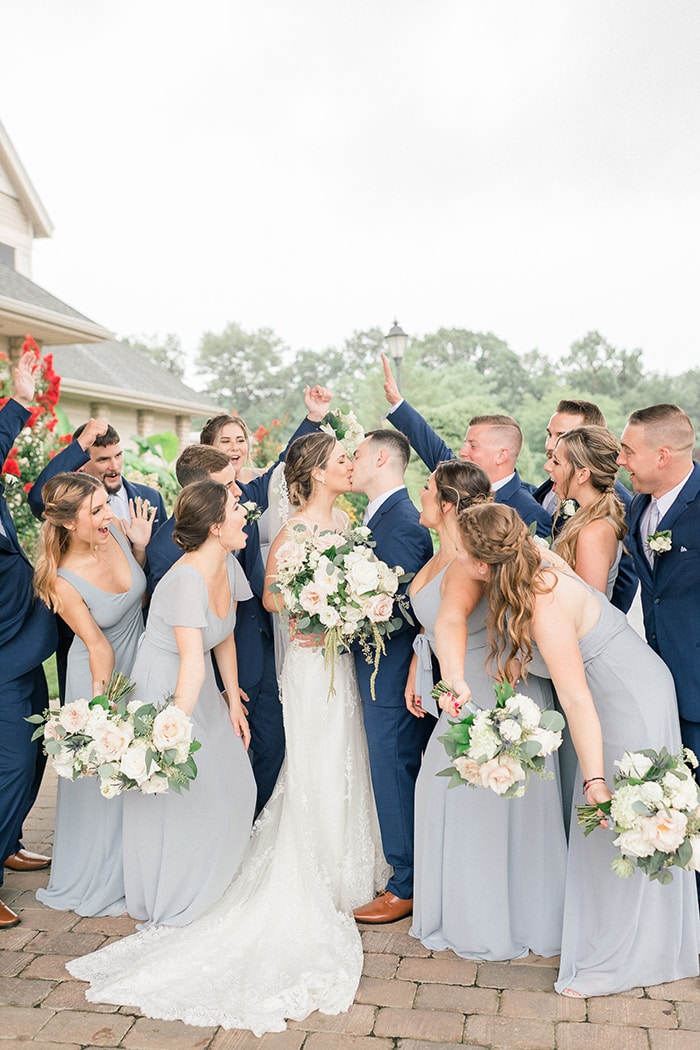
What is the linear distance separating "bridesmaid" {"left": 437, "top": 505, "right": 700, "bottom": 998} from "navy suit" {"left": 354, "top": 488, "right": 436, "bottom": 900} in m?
0.77

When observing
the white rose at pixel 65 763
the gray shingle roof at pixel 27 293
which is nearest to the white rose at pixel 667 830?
the white rose at pixel 65 763

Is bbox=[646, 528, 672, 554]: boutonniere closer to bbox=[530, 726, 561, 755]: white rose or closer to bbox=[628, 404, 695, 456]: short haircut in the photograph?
bbox=[628, 404, 695, 456]: short haircut

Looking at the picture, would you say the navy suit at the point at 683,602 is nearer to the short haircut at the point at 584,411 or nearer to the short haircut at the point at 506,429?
the short haircut at the point at 506,429

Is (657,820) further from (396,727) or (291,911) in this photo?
(291,911)

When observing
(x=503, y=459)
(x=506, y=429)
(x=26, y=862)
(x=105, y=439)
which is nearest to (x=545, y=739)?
(x=503, y=459)

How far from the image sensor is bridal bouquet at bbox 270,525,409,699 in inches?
172

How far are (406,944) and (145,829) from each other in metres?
1.36

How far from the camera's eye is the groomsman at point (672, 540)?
4.21 metres

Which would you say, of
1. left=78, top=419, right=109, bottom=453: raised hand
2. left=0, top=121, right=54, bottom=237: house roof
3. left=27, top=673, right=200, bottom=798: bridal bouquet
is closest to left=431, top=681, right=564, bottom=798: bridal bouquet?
left=27, top=673, right=200, bottom=798: bridal bouquet

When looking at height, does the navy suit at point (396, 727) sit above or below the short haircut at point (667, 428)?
below

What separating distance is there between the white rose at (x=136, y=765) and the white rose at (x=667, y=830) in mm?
2085

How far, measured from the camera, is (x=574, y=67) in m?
50.2

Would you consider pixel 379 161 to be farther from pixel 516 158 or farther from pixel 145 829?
pixel 145 829

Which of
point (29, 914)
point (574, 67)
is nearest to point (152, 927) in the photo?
point (29, 914)
